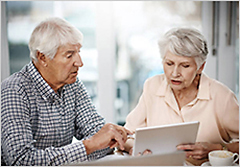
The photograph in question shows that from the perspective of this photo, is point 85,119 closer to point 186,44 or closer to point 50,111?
point 50,111

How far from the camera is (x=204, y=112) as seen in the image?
65.4 inches

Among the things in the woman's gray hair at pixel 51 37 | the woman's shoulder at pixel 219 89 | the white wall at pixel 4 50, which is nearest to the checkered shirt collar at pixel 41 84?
the woman's gray hair at pixel 51 37

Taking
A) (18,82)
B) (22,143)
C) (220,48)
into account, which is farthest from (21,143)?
(220,48)

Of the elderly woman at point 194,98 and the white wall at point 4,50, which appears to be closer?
the elderly woman at point 194,98

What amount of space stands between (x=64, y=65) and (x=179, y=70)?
0.64 metres

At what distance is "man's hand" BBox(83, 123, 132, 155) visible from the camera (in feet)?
4.62

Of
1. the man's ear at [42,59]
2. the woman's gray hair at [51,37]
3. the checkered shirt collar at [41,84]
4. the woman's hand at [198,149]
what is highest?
the woman's gray hair at [51,37]

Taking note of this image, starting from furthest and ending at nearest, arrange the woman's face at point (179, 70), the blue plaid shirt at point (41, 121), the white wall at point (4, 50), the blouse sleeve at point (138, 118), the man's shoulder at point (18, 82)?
the white wall at point (4, 50) → the blouse sleeve at point (138, 118) → the woman's face at point (179, 70) → the man's shoulder at point (18, 82) → the blue plaid shirt at point (41, 121)

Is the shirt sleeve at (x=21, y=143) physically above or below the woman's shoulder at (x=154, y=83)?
below

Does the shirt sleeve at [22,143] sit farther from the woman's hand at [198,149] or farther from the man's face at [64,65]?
the woman's hand at [198,149]

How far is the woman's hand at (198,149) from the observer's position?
136 centimetres

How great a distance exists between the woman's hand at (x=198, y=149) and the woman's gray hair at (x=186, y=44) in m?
0.46

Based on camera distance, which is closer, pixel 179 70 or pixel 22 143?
pixel 22 143

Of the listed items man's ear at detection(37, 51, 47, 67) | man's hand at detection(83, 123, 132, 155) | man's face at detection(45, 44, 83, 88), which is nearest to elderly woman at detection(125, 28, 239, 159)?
man's hand at detection(83, 123, 132, 155)
